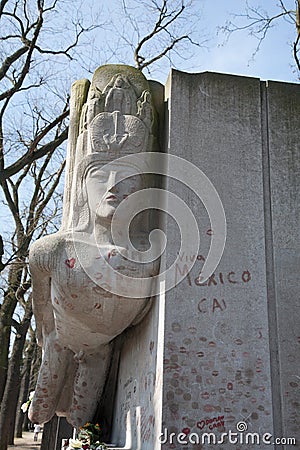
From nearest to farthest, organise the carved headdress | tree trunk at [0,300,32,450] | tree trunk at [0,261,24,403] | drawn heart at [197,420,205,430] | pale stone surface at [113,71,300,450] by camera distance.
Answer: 1. drawn heart at [197,420,205,430]
2. pale stone surface at [113,71,300,450]
3. the carved headdress
4. tree trunk at [0,261,24,403]
5. tree trunk at [0,300,32,450]

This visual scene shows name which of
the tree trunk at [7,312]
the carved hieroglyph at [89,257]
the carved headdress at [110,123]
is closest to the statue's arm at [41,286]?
the carved hieroglyph at [89,257]

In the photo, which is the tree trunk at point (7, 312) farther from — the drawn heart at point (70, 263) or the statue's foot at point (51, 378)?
the drawn heart at point (70, 263)

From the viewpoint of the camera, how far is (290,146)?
14.6ft

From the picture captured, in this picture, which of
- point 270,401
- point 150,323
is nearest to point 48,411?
point 150,323

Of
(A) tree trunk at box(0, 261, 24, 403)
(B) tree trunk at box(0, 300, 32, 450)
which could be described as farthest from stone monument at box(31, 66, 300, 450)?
(B) tree trunk at box(0, 300, 32, 450)

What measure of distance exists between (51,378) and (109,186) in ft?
5.50

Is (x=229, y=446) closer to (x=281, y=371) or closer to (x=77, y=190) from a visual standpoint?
(x=281, y=371)

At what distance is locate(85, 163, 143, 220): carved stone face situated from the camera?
4.25m

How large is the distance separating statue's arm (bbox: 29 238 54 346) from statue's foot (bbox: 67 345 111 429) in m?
0.39

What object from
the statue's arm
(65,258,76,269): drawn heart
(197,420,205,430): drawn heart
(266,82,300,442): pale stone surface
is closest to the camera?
(197,420,205,430): drawn heart

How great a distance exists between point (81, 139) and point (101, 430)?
7.88 feet

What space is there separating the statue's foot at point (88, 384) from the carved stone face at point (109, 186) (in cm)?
121

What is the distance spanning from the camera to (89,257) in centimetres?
402

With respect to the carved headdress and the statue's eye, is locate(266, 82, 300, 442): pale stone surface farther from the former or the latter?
the statue's eye
